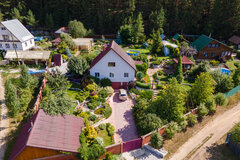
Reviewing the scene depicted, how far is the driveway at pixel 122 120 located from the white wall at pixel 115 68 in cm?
412

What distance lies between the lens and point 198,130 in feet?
78.6

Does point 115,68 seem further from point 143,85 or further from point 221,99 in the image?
point 221,99

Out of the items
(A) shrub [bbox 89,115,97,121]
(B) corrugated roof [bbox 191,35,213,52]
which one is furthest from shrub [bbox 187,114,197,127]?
(B) corrugated roof [bbox 191,35,213,52]

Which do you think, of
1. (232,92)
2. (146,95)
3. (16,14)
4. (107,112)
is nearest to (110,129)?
(107,112)

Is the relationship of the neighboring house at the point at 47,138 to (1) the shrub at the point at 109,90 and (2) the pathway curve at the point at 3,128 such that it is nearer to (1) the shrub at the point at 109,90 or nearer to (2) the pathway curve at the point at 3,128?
(2) the pathway curve at the point at 3,128

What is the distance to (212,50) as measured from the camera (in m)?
46.5

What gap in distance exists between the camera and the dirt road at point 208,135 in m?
20.6

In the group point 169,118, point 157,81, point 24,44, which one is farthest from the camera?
point 24,44

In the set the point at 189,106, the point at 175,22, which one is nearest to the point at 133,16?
the point at 175,22

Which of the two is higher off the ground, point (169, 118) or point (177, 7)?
point (177, 7)

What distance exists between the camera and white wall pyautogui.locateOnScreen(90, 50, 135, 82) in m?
31.3

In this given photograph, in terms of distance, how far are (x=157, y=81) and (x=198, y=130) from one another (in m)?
13.2

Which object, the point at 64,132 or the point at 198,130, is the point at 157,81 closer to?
the point at 198,130

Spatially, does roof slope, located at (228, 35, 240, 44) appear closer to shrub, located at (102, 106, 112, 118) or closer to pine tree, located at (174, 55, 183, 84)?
pine tree, located at (174, 55, 183, 84)
